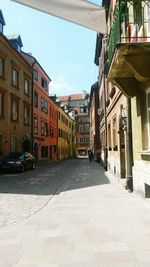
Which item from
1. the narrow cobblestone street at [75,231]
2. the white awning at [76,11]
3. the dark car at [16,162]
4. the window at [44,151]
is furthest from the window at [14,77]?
the white awning at [76,11]

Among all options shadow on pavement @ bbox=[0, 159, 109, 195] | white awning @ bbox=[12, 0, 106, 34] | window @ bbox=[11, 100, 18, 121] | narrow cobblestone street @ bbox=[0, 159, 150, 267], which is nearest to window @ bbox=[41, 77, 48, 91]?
window @ bbox=[11, 100, 18, 121]

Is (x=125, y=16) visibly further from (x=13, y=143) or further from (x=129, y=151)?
(x=13, y=143)

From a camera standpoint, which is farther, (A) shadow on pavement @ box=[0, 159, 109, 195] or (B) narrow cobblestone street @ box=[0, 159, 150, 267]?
(A) shadow on pavement @ box=[0, 159, 109, 195]

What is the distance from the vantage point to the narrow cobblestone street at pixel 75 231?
15.3ft

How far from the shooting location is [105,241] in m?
5.49

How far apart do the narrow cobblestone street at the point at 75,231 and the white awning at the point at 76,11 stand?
3.42m

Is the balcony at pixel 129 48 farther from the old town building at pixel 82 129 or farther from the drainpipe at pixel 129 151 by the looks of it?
the old town building at pixel 82 129

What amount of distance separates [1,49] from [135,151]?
692 inches

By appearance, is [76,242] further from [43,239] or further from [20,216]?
[20,216]

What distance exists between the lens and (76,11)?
499 centimetres

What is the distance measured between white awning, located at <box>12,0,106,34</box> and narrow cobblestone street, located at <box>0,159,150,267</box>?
11.2ft

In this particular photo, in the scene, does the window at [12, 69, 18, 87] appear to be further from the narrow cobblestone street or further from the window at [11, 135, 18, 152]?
the narrow cobblestone street

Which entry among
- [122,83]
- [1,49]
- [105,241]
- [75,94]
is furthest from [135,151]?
[75,94]

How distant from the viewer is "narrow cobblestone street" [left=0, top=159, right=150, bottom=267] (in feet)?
15.3
